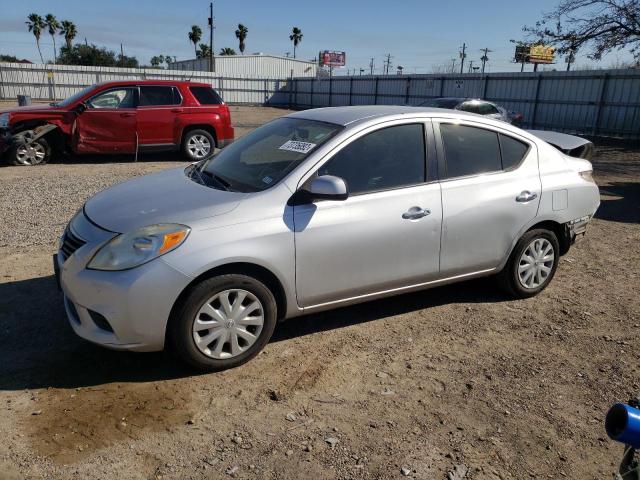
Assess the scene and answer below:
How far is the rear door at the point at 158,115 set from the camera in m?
11.5

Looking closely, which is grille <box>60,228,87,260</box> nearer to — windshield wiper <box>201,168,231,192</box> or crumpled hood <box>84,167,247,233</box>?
crumpled hood <box>84,167,247,233</box>

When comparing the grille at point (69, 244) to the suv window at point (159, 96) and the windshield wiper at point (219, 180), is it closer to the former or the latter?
the windshield wiper at point (219, 180)

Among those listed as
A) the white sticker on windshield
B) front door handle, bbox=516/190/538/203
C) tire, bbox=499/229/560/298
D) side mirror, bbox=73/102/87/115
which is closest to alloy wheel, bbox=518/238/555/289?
tire, bbox=499/229/560/298

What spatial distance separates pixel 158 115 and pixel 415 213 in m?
8.94

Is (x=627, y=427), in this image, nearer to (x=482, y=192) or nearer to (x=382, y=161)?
(x=382, y=161)

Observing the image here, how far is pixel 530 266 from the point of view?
4.83 metres

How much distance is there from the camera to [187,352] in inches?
134

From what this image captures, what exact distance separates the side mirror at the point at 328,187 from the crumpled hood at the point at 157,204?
1.63 ft

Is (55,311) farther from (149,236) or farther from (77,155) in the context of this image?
(77,155)

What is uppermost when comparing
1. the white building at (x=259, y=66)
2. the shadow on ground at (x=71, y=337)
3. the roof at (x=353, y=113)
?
the white building at (x=259, y=66)

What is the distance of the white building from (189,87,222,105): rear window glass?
43128 millimetres

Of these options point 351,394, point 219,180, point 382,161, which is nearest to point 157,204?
point 219,180

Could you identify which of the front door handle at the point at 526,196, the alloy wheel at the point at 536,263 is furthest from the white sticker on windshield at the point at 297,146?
the alloy wheel at the point at 536,263

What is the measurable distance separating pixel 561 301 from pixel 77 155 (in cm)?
1087
